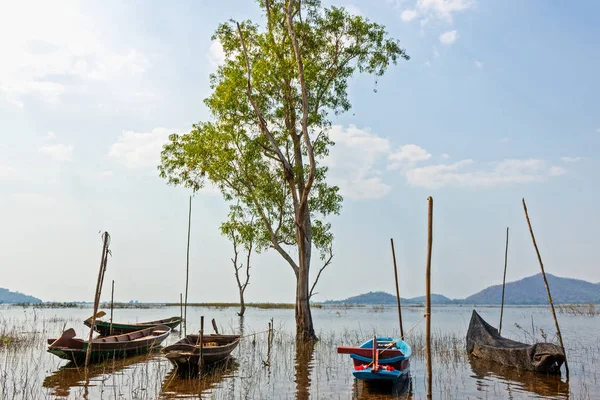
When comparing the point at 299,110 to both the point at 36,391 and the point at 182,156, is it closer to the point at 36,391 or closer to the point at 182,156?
the point at 182,156

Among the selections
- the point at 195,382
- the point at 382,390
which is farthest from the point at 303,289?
the point at 382,390

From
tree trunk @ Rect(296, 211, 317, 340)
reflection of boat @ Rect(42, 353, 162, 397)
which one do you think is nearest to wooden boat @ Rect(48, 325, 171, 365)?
reflection of boat @ Rect(42, 353, 162, 397)

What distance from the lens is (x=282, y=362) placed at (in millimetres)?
14438

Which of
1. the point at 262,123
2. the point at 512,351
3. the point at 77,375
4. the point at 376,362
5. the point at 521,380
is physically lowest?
the point at 77,375

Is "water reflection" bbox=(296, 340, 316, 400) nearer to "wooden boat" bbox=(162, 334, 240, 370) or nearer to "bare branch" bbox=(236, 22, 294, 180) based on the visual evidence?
Answer: "wooden boat" bbox=(162, 334, 240, 370)

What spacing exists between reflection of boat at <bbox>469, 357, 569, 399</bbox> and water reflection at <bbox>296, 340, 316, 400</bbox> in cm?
405

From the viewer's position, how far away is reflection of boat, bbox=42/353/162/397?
10930 millimetres

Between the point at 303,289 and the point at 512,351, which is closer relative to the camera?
the point at 512,351

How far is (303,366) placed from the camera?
45.5 ft

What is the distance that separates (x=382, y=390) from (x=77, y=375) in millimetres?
7741

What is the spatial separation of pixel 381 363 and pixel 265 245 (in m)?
10.9

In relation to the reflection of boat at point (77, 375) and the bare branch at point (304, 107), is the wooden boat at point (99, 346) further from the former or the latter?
the bare branch at point (304, 107)

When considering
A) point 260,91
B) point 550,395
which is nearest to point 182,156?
point 260,91

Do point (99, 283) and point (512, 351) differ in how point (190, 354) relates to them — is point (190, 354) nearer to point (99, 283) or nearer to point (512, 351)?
point (99, 283)
